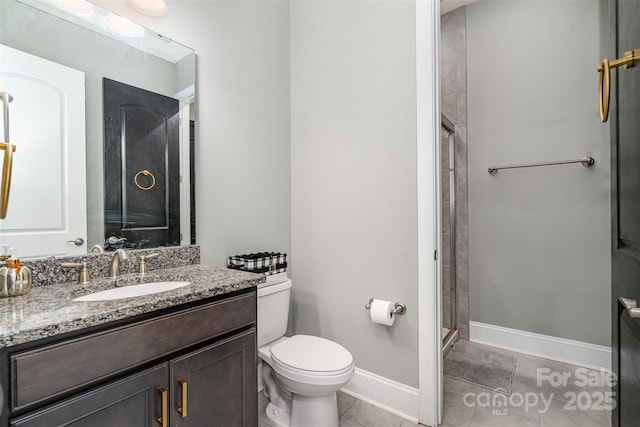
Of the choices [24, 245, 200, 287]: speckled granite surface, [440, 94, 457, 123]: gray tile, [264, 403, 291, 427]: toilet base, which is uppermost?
[440, 94, 457, 123]: gray tile

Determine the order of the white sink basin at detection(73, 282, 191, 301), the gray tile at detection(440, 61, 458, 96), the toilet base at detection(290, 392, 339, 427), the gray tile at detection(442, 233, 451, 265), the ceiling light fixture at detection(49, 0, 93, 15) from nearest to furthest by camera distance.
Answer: the white sink basin at detection(73, 282, 191, 301)
the ceiling light fixture at detection(49, 0, 93, 15)
the toilet base at detection(290, 392, 339, 427)
the gray tile at detection(442, 233, 451, 265)
the gray tile at detection(440, 61, 458, 96)

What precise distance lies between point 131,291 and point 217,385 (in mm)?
492

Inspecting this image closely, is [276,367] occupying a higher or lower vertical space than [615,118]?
lower

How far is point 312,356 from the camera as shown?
5.03 ft

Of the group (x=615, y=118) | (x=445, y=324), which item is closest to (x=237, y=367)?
(x=615, y=118)

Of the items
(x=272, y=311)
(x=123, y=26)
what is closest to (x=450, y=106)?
(x=272, y=311)

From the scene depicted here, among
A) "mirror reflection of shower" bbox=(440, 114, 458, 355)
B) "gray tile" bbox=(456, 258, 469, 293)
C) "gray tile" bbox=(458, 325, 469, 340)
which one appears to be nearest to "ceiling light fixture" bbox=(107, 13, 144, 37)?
"mirror reflection of shower" bbox=(440, 114, 458, 355)

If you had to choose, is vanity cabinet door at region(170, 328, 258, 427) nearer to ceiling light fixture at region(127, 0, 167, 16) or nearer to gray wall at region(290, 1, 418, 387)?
gray wall at region(290, 1, 418, 387)

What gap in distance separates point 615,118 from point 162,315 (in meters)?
1.50

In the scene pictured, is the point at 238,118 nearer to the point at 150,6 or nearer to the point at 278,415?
the point at 150,6

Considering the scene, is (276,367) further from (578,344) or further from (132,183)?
(578,344)

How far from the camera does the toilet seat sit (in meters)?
1.42

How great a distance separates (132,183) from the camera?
4.79ft

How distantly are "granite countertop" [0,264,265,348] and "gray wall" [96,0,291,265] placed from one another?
1.59 ft
